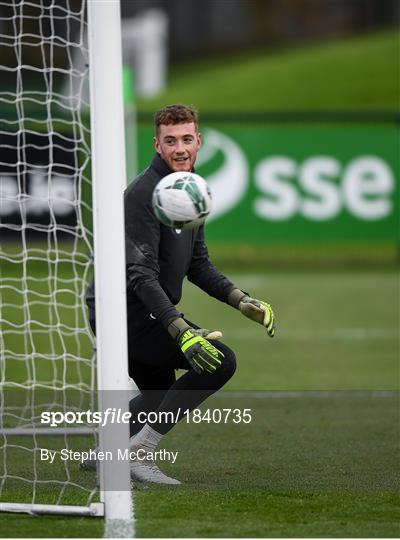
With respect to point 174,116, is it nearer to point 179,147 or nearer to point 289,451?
point 179,147

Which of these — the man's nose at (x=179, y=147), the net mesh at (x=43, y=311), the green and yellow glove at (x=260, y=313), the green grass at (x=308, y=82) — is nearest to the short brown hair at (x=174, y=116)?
the man's nose at (x=179, y=147)

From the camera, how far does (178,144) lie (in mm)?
6094

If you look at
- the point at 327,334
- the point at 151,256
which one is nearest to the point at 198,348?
the point at 151,256

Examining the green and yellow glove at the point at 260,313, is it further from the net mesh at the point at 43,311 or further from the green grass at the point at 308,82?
the green grass at the point at 308,82

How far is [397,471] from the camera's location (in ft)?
21.3

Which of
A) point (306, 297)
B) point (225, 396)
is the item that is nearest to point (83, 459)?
point (225, 396)

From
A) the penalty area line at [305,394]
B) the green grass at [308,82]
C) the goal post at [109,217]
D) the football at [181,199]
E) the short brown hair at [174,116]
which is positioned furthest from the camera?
the green grass at [308,82]

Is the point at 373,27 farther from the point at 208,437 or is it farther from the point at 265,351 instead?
the point at 208,437

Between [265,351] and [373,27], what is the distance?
26794 millimetres

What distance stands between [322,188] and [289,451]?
37.3 feet

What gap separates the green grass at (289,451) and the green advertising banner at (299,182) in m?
4.50

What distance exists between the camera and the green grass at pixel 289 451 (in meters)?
5.25

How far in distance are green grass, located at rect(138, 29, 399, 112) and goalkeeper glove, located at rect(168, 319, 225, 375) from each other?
22522 millimetres

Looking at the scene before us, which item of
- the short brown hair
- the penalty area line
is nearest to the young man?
the short brown hair
